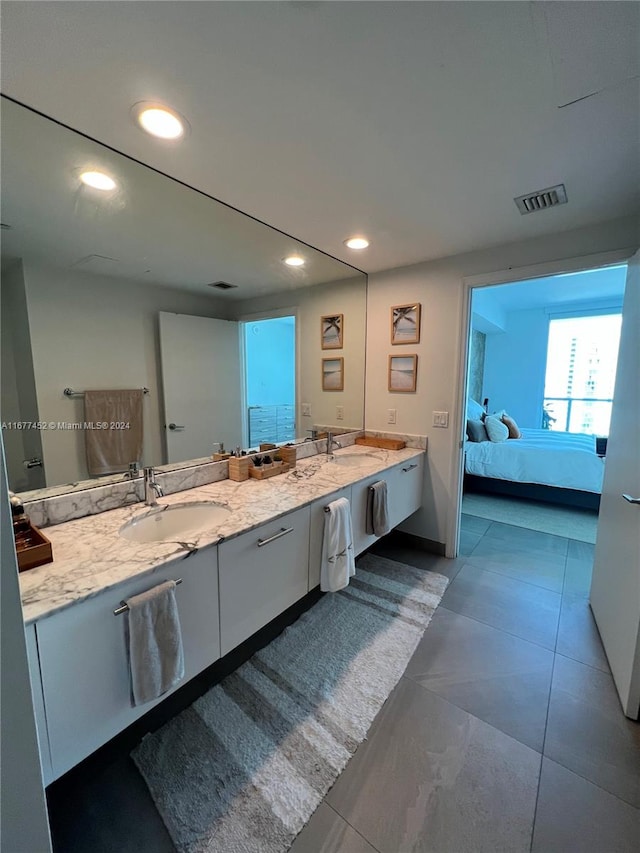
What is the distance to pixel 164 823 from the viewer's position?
109 centimetres

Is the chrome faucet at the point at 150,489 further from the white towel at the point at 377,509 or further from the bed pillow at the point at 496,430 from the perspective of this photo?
the bed pillow at the point at 496,430

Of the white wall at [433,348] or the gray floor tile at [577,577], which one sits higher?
the white wall at [433,348]

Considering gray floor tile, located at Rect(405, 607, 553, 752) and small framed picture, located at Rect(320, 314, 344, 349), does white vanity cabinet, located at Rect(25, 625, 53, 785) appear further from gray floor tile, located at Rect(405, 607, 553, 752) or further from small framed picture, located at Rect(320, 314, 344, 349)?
small framed picture, located at Rect(320, 314, 344, 349)

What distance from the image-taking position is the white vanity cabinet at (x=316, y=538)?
1694 millimetres

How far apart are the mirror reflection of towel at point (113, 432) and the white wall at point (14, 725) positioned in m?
0.95

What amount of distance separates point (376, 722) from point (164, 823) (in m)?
0.81

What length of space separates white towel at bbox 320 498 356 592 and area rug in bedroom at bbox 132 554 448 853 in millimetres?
370

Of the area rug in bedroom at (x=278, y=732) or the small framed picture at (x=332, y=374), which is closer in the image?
the area rug in bedroom at (x=278, y=732)

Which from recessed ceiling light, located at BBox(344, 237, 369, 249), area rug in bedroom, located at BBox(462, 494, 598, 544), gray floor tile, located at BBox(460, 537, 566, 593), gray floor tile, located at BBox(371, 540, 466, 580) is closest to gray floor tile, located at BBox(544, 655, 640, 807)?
gray floor tile, located at BBox(460, 537, 566, 593)

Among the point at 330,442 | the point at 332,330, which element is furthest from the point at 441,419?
the point at 332,330

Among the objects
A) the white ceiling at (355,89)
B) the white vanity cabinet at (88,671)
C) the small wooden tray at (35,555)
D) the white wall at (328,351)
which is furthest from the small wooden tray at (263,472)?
the white ceiling at (355,89)

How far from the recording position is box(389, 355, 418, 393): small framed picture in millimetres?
2740

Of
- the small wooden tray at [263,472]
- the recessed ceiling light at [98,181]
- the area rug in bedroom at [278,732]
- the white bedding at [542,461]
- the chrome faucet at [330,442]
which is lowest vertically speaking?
the area rug in bedroom at [278,732]

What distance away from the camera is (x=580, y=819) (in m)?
1.11
